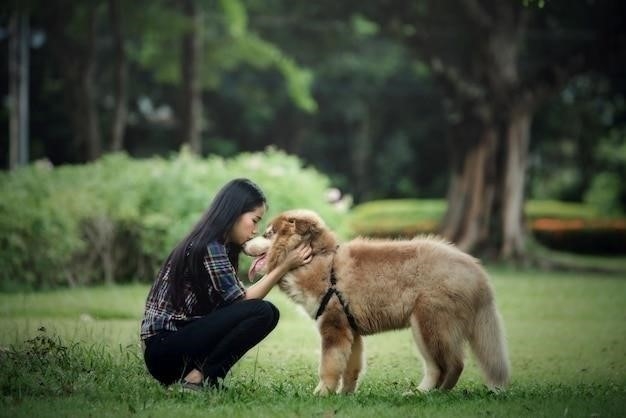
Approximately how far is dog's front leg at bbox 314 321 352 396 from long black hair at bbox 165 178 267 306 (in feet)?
3.00

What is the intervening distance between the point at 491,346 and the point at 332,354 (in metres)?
1.14

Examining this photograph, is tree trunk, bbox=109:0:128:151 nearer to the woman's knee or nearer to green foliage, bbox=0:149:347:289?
green foliage, bbox=0:149:347:289

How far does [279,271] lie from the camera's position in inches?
253

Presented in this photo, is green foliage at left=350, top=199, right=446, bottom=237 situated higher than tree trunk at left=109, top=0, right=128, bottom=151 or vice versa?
tree trunk at left=109, top=0, right=128, bottom=151

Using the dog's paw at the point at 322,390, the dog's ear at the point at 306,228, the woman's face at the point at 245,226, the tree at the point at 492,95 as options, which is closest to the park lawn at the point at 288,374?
the dog's paw at the point at 322,390

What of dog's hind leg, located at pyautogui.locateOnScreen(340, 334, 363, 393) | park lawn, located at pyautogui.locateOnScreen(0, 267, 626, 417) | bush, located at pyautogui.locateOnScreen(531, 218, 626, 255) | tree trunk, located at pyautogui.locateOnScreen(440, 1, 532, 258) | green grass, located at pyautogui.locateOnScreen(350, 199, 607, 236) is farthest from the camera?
bush, located at pyautogui.locateOnScreen(531, 218, 626, 255)

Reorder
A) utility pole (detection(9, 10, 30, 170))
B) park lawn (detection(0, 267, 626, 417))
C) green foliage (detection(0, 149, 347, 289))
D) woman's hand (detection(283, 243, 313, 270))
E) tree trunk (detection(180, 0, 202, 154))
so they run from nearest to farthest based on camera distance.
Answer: park lawn (detection(0, 267, 626, 417)) → woman's hand (detection(283, 243, 313, 270)) → green foliage (detection(0, 149, 347, 289)) → tree trunk (detection(180, 0, 202, 154)) → utility pole (detection(9, 10, 30, 170))

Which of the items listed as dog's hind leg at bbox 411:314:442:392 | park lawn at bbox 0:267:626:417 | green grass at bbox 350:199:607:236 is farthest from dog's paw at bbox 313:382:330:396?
green grass at bbox 350:199:607:236

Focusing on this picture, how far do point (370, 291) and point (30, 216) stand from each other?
8.52m

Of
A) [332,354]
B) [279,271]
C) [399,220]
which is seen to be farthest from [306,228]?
[399,220]

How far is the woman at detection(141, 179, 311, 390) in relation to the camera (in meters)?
6.09

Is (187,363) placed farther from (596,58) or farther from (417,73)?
(417,73)

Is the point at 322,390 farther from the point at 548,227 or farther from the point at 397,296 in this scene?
the point at 548,227

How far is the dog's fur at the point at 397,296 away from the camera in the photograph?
632cm
